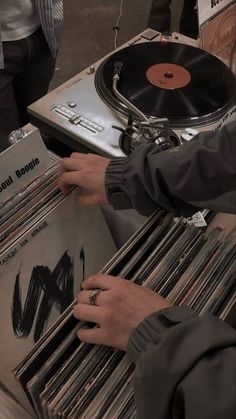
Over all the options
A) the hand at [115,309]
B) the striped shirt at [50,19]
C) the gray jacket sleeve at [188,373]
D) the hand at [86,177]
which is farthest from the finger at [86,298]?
the striped shirt at [50,19]

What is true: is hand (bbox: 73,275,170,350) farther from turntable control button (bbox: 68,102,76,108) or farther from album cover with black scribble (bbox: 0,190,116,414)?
turntable control button (bbox: 68,102,76,108)

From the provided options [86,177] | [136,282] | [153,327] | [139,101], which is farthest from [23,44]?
[153,327]

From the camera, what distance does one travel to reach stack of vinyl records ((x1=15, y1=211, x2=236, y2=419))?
1.86ft

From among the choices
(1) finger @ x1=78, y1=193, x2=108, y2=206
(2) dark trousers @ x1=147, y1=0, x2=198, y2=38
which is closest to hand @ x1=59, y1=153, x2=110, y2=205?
(1) finger @ x1=78, y1=193, x2=108, y2=206

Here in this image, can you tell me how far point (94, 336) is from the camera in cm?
60

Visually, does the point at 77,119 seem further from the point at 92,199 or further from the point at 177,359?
the point at 177,359

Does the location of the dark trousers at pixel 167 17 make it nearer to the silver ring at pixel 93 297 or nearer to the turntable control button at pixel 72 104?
the turntable control button at pixel 72 104

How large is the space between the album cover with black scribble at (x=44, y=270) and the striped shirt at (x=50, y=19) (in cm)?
57

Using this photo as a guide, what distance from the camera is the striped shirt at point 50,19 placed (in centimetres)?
123

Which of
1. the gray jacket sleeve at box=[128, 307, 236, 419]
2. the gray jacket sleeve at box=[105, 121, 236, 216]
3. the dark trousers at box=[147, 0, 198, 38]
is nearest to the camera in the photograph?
the gray jacket sleeve at box=[128, 307, 236, 419]

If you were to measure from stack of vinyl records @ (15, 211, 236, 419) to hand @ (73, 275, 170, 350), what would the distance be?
2 centimetres

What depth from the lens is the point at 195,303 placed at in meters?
0.67

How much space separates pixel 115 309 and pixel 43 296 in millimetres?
270

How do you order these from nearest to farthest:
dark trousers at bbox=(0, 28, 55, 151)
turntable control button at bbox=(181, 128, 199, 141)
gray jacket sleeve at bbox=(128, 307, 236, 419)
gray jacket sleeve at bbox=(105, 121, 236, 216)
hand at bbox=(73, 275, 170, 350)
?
1. gray jacket sleeve at bbox=(128, 307, 236, 419)
2. hand at bbox=(73, 275, 170, 350)
3. gray jacket sleeve at bbox=(105, 121, 236, 216)
4. turntable control button at bbox=(181, 128, 199, 141)
5. dark trousers at bbox=(0, 28, 55, 151)
